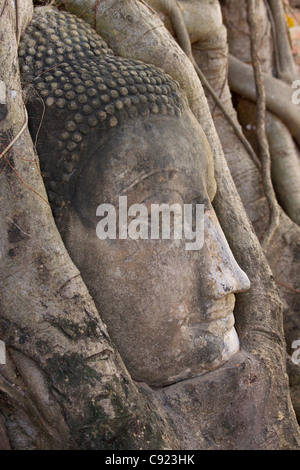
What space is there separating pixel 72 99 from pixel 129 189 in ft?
0.97

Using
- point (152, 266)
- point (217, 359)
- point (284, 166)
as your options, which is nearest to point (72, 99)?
point (152, 266)

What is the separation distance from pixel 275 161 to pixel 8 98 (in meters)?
1.91

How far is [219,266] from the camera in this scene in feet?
5.73

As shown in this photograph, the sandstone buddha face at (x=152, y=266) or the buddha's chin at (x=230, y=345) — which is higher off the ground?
the sandstone buddha face at (x=152, y=266)

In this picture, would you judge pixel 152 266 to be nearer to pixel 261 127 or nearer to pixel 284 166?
pixel 261 127

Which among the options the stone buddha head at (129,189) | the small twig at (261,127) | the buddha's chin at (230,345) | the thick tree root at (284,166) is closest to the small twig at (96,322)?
the stone buddha head at (129,189)

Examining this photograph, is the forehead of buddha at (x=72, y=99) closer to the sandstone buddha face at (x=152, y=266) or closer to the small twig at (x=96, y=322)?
the sandstone buddha face at (x=152, y=266)

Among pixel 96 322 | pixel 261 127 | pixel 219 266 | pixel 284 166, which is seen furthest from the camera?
pixel 284 166

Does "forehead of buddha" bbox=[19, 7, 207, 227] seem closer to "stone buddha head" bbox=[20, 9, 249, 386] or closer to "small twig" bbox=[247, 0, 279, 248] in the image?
"stone buddha head" bbox=[20, 9, 249, 386]

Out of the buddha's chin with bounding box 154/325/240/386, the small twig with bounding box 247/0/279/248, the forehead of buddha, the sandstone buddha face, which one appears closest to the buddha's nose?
the sandstone buddha face

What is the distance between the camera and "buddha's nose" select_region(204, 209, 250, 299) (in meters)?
1.72

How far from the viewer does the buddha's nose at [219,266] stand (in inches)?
67.9

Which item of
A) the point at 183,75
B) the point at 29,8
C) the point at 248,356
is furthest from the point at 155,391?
the point at 29,8

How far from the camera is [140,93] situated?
66.6 inches
